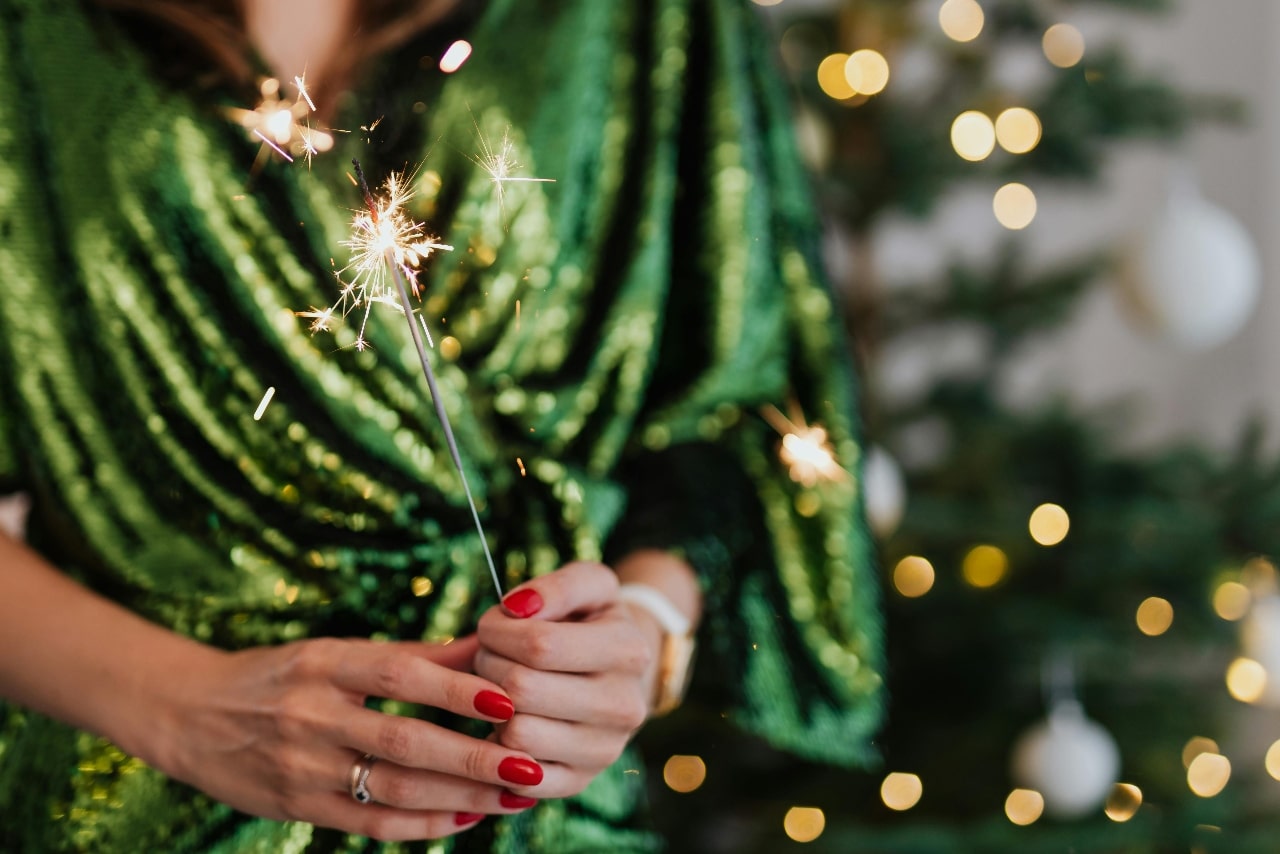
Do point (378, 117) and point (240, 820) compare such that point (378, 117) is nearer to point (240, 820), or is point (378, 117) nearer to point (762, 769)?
point (240, 820)

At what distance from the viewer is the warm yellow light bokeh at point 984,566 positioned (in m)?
1.12

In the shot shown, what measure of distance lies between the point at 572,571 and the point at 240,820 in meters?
0.17

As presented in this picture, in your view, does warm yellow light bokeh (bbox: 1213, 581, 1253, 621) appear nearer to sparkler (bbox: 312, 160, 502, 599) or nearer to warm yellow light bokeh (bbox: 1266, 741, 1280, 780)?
warm yellow light bokeh (bbox: 1266, 741, 1280, 780)

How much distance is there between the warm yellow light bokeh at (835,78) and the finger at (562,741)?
3.02ft

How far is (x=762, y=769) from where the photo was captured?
47.1 inches

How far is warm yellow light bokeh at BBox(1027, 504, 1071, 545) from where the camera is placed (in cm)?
111

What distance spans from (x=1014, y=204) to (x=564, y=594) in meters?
1.06

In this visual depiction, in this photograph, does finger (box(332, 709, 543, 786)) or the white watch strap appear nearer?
finger (box(332, 709, 543, 786))

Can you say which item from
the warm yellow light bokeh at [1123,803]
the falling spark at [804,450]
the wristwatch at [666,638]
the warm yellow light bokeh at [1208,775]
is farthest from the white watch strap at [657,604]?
the warm yellow light bokeh at [1208,775]

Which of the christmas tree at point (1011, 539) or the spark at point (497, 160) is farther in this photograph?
the christmas tree at point (1011, 539)

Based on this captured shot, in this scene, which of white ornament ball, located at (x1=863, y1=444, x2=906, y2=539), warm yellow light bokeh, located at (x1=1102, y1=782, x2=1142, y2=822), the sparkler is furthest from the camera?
warm yellow light bokeh, located at (x1=1102, y1=782, x2=1142, y2=822)

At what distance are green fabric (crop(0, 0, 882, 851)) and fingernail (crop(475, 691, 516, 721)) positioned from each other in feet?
0.33

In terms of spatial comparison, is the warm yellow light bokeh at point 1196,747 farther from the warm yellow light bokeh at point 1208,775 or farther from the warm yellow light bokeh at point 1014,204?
the warm yellow light bokeh at point 1014,204

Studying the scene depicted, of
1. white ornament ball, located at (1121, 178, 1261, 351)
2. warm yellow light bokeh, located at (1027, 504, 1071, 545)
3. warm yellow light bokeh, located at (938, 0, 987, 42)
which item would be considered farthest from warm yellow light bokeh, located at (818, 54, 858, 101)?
warm yellow light bokeh, located at (1027, 504, 1071, 545)
